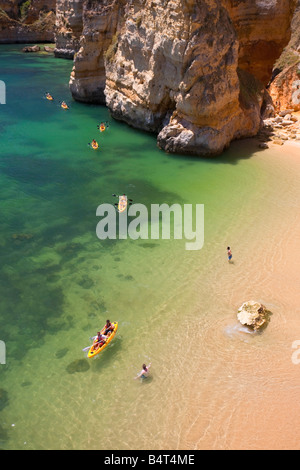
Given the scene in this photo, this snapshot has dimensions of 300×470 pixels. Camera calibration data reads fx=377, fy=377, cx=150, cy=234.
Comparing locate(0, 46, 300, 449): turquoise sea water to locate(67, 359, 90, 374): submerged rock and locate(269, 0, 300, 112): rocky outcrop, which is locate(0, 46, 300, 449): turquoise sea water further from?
locate(269, 0, 300, 112): rocky outcrop

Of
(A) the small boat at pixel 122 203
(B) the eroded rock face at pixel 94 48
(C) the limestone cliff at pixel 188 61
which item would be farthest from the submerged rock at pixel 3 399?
(B) the eroded rock face at pixel 94 48

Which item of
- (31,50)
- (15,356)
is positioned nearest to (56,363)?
(15,356)

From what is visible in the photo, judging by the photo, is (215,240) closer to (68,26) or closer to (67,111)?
(67,111)

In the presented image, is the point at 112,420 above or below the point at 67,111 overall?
below

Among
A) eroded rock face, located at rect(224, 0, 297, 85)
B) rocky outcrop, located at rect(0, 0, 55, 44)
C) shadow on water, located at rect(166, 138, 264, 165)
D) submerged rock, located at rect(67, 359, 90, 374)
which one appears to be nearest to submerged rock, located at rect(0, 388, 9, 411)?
submerged rock, located at rect(67, 359, 90, 374)
